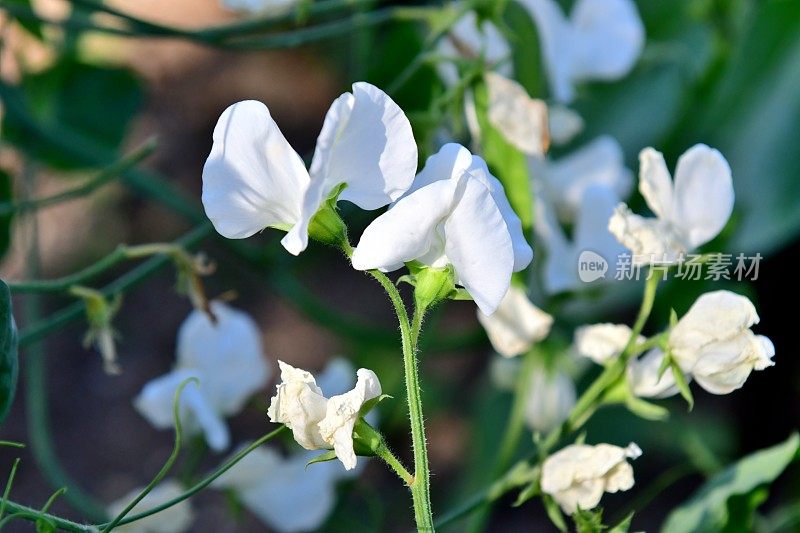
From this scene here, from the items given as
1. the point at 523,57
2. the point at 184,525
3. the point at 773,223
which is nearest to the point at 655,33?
the point at 773,223

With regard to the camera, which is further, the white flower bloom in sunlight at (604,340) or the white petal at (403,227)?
the white flower bloom in sunlight at (604,340)

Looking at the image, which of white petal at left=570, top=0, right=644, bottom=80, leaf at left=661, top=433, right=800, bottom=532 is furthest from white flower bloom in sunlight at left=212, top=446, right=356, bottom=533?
white petal at left=570, top=0, right=644, bottom=80

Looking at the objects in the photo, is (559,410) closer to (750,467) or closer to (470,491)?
(750,467)

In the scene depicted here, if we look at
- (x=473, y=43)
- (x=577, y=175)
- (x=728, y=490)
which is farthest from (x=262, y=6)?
(x=728, y=490)

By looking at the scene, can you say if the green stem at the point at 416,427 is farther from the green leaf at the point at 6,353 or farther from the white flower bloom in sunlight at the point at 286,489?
the white flower bloom in sunlight at the point at 286,489

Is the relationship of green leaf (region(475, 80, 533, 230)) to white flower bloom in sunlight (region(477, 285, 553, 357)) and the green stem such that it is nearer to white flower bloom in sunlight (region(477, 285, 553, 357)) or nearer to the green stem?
white flower bloom in sunlight (region(477, 285, 553, 357))

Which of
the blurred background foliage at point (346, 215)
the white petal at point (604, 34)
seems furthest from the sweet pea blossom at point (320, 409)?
the white petal at point (604, 34)
